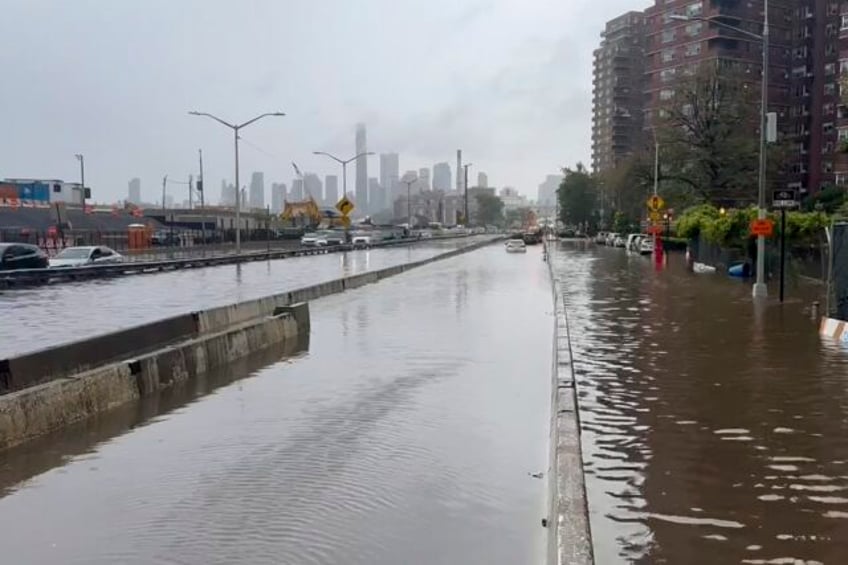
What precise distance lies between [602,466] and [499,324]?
12704mm

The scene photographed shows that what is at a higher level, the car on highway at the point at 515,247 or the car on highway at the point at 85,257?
the car on highway at the point at 85,257

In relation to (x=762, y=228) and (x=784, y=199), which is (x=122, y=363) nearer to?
(x=784, y=199)

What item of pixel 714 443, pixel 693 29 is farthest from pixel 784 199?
pixel 693 29

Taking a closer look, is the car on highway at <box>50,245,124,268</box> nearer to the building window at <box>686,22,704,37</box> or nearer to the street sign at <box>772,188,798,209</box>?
the street sign at <box>772,188,798,209</box>

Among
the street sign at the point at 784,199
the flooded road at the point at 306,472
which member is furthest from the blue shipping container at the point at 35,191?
the flooded road at the point at 306,472

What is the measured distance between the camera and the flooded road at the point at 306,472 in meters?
6.32

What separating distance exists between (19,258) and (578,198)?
380 feet

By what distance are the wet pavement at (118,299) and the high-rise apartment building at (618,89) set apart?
110 metres

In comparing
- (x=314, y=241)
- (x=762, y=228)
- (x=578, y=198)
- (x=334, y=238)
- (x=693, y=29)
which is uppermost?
(x=693, y=29)

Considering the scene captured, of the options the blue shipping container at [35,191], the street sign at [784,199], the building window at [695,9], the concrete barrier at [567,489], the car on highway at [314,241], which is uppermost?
the building window at [695,9]

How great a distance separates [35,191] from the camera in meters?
104

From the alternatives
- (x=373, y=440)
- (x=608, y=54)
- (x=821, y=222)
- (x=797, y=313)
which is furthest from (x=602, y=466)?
(x=608, y=54)

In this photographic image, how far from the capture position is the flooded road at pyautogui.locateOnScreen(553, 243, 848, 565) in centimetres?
589

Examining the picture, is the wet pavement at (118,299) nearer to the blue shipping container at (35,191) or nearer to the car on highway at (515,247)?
the car on highway at (515,247)
